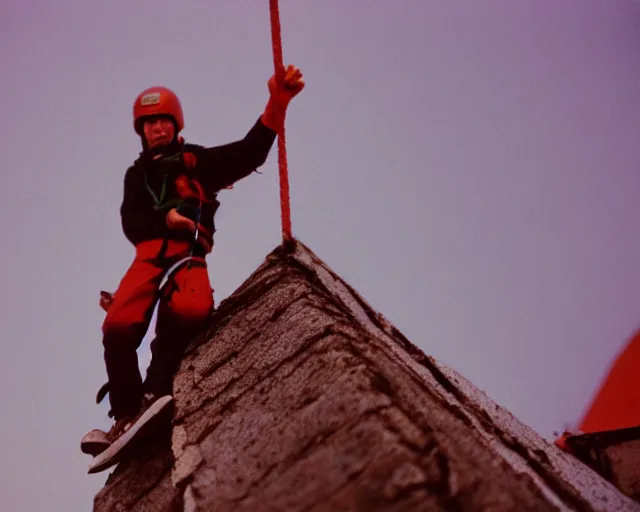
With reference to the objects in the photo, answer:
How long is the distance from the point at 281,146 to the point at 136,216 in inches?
27.0

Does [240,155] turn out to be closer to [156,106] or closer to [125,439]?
[156,106]

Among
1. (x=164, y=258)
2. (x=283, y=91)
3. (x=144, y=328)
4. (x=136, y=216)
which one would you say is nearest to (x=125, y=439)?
(x=144, y=328)

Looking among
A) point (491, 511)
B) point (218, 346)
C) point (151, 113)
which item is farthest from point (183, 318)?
point (491, 511)

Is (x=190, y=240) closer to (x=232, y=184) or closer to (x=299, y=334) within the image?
(x=232, y=184)

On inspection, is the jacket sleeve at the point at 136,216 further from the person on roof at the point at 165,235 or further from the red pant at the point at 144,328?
the red pant at the point at 144,328

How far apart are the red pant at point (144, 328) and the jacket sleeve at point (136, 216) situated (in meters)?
0.23

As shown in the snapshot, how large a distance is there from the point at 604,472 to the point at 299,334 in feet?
3.98

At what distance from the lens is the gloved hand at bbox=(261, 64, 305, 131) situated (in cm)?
221

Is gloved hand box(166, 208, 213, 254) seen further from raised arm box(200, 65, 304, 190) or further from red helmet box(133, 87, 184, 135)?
red helmet box(133, 87, 184, 135)

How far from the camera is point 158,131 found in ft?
8.25

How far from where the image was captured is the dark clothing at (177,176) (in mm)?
2207

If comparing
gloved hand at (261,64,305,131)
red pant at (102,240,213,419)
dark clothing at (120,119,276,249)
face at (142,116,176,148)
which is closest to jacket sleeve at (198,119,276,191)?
dark clothing at (120,119,276,249)

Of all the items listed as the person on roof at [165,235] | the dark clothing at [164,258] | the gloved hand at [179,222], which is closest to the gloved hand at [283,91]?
the person on roof at [165,235]

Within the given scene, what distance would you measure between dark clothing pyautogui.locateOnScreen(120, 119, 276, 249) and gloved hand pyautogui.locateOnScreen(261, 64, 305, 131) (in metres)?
0.10
